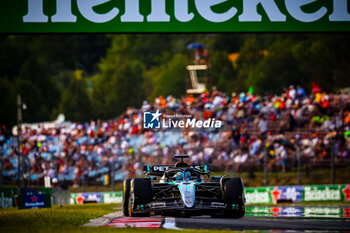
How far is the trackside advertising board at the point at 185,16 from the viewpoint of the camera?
1445 centimetres

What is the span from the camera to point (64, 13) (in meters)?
14.5

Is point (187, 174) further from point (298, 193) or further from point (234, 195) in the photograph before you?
point (298, 193)

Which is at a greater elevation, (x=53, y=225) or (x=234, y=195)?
(x=234, y=195)

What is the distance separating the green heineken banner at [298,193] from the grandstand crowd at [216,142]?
1170 mm

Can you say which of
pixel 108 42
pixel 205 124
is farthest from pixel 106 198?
pixel 108 42

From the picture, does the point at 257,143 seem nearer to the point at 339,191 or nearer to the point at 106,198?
the point at 339,191

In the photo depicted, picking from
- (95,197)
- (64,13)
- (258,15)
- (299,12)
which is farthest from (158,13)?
(95,197)

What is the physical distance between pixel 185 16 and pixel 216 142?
13.7 m

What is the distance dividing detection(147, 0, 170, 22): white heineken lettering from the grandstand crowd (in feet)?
31.6

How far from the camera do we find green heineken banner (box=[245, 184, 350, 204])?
85.3 feet

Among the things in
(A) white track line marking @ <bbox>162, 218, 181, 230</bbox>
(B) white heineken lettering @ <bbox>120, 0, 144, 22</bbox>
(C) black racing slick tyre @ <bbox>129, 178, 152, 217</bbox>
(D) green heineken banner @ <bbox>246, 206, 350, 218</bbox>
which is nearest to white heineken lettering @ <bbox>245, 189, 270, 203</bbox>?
(D) green heineken banner @ <bbox>246, 206, 350, 218</bbox>

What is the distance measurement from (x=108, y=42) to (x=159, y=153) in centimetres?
7589

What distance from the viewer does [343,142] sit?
91.0 ft

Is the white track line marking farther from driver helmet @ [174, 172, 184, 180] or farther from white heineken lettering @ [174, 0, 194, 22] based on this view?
white heineken lettering @ [174, 0, 194, 22]
